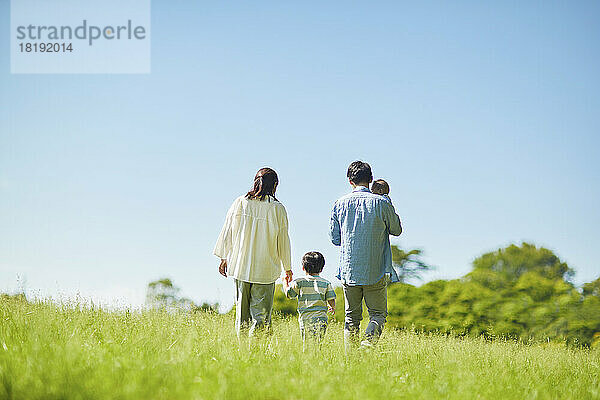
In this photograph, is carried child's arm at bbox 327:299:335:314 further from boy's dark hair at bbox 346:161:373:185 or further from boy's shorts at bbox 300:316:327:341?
boy's dark hair at bbox 346:161:373:185

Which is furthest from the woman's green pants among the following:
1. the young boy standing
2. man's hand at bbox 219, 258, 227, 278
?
the young boy standing

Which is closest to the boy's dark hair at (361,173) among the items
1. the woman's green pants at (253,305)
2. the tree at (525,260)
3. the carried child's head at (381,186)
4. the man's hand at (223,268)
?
the carried child's head at (381,186)

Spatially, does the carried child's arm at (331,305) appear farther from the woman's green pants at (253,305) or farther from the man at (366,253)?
the woman's green pants at (253,305)

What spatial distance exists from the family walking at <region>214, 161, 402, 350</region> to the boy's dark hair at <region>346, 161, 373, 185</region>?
12mm

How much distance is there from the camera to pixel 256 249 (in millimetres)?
6328

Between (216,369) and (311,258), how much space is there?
9.17 ft

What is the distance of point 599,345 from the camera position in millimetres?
11570

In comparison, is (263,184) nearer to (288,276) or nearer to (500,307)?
(288,276)

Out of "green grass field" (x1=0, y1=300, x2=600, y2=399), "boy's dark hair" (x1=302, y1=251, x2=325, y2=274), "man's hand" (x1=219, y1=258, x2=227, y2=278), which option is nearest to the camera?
"green grass field" (x1=0, y1=300, x2=600, y2=399)

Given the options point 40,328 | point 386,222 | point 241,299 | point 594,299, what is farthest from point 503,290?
point 40,328

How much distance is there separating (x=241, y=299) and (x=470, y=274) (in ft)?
28.0

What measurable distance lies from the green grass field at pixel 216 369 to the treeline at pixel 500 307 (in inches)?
210

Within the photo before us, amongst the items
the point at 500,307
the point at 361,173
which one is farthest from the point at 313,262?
the point at 500,307

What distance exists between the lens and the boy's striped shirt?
655cm
